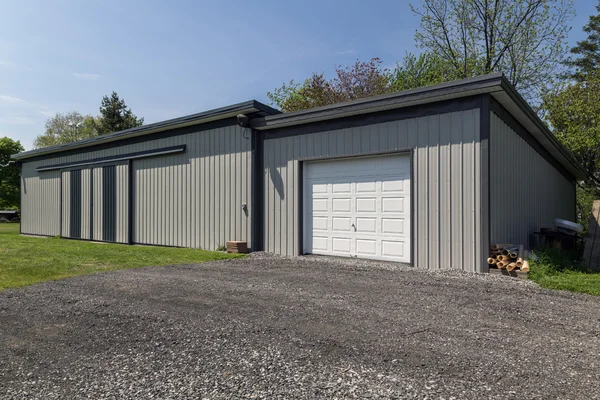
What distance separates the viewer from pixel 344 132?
801cm

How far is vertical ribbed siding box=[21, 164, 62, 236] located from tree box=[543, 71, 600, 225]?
848 inches

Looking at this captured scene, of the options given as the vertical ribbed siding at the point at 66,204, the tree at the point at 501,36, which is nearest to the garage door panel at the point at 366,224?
the vertical ribbed siding at the point at 66,204

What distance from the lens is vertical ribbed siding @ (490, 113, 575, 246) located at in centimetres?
698

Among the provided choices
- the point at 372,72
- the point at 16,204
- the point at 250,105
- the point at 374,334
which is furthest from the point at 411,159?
the point at 16,204

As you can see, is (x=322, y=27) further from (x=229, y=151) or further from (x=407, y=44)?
(x=229, y=151)

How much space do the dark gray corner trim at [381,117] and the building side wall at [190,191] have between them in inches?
43.8

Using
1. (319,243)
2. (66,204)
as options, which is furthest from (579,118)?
(66,204)

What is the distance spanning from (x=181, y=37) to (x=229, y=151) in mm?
4385

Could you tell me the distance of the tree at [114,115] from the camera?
Result: 38.4 meters

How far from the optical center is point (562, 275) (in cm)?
617

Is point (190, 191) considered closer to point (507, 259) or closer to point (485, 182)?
point (485, 182)

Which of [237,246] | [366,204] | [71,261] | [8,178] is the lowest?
[71,261]

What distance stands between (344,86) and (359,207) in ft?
57.3

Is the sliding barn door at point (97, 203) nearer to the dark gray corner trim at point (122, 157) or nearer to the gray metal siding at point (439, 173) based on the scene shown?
the dark gray corner trim at point (122, 157)
